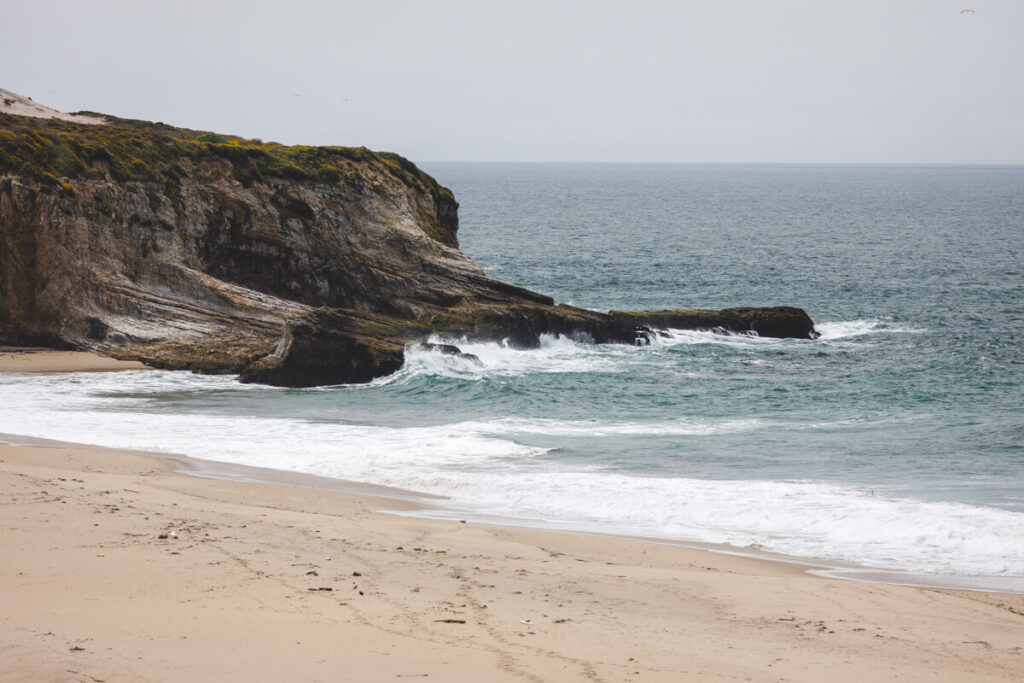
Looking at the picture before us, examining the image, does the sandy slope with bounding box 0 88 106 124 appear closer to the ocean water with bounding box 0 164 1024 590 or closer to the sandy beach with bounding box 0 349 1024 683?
the ocean water with bounding box 0 164 1024 590

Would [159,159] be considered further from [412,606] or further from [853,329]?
[412,606]

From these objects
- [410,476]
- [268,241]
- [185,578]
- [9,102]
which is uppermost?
[9,102]

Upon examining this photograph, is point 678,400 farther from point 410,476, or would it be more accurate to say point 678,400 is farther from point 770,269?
point 770,269

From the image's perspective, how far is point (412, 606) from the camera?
8594mm

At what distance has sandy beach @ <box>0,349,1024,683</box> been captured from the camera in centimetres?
703

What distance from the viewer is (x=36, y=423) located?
64.2 ft

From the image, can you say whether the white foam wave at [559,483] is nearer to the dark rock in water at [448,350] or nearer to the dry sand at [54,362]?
the dry sand at [54,362]

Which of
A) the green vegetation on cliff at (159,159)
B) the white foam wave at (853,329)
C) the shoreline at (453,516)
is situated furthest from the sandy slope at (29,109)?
the white foam wave at (853,329)

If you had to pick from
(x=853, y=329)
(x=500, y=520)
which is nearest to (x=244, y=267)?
(x=500, y=520)

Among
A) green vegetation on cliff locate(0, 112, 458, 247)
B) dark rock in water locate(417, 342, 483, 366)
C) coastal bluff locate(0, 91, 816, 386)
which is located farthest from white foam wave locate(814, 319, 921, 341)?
green vegetation on cliff locate(0, 112, 458, 247)

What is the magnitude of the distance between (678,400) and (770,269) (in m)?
32.4

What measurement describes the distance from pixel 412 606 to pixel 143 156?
2605 cm

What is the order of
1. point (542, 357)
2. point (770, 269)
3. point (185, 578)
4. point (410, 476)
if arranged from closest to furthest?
point (185, 578) < point (410, 476) < point (542, 357) < point (770, 269)

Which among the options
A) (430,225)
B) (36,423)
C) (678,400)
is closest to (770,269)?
(430,225)
